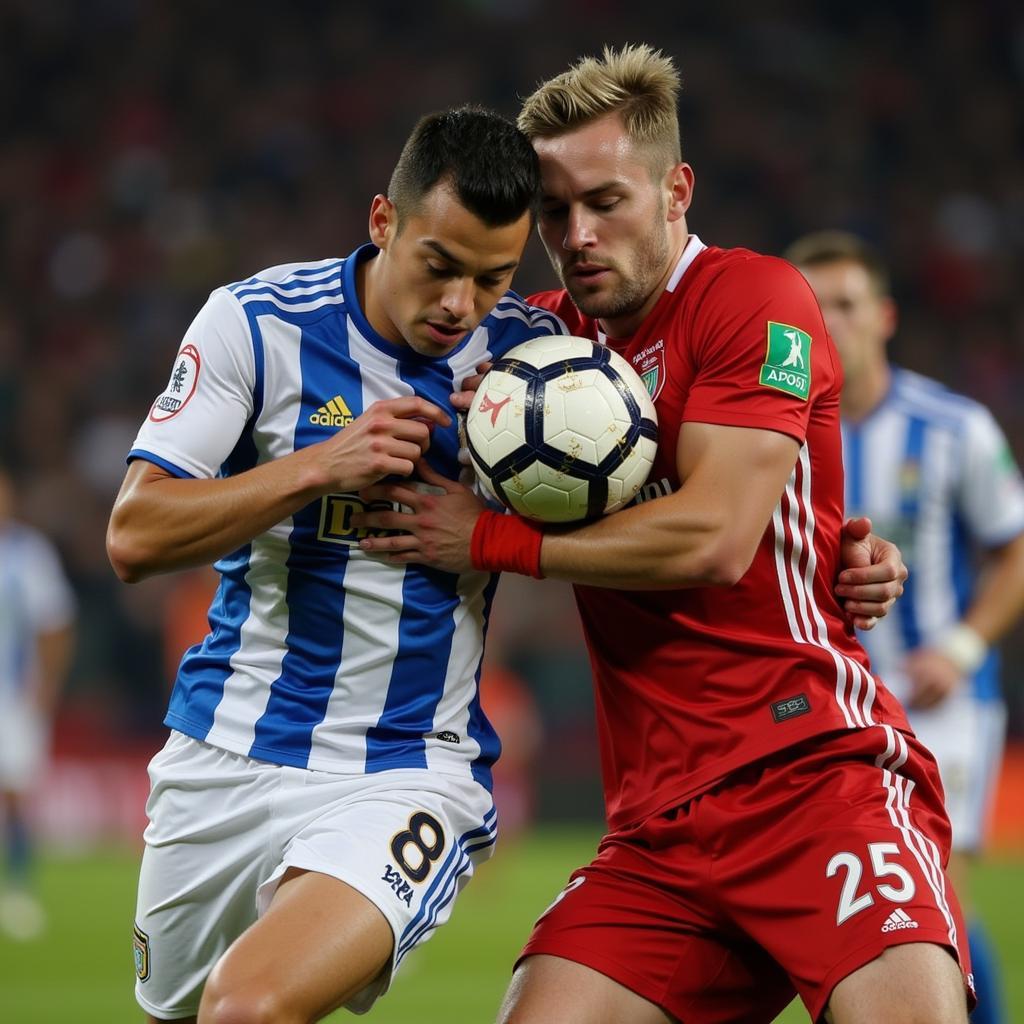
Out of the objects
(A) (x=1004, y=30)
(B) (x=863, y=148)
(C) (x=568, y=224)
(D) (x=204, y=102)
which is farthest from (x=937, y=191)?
(C) (x=568, y=224)

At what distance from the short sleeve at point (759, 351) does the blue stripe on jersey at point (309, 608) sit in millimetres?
777

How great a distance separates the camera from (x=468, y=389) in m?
3.67

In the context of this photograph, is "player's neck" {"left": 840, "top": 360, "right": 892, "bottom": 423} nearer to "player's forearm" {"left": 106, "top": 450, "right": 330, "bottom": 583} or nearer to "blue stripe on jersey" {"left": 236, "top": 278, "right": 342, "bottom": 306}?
"blue stripe on jersey" {"left": 236, "top": 278, "right": 342, "bottom": 306}


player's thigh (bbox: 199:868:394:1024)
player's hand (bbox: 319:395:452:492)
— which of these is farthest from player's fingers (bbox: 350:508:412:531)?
player's thigh (bbox: 199:868:394:1024)

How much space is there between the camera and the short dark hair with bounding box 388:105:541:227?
11.3 ft

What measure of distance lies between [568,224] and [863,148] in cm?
1404

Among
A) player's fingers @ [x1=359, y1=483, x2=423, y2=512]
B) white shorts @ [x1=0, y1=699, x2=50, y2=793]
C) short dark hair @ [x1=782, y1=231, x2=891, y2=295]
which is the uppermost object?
short dark hair @ [x1=782, y1=231, x2=891, y2=295]

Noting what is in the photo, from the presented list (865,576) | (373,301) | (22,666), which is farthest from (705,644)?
(22,666)

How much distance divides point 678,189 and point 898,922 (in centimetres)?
174

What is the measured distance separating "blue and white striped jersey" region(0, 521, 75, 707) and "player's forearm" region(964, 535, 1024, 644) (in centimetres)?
691

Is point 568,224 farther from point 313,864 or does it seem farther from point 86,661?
point 86,661

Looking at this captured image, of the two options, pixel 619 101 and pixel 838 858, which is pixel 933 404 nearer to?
pixel 619 101

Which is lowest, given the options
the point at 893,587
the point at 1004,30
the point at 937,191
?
the point at 893,587

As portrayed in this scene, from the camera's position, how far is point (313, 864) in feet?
10.8
